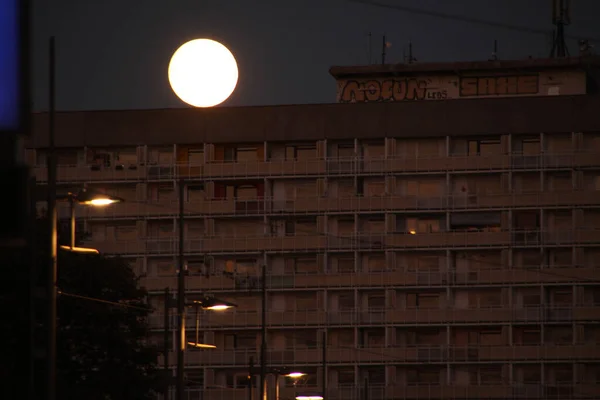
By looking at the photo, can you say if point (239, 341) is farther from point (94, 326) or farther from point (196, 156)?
point (94, 326)

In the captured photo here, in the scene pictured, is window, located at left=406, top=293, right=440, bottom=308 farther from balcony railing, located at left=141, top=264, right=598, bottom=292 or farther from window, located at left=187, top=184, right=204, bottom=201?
window, located at left=187, top=184, right=204, bottom=201

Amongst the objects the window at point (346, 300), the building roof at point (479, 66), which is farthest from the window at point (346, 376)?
the building roof at point (479, 66)

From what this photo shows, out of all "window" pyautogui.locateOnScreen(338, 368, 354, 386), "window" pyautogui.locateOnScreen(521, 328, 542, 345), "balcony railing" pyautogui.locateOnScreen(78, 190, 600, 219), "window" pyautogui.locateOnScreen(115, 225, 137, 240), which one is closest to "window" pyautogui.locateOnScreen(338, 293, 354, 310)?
"window" pyautogui.locateOnScreen(338, 368, 354, 386)

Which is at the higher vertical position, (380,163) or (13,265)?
(380,163)

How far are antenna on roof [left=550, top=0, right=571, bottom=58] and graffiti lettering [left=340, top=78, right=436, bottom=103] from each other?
8494mm

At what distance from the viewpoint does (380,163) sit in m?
96.8

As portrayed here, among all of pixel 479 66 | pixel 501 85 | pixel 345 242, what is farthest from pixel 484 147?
pixel 345 242

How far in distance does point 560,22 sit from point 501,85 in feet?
18.3

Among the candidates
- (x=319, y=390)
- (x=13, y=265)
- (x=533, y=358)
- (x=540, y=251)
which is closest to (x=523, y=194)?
(x=540, y=251)

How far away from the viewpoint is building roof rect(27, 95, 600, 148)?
3772 inches

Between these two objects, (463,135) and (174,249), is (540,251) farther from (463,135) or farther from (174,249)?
(174,249)

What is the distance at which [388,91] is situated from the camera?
104 meters

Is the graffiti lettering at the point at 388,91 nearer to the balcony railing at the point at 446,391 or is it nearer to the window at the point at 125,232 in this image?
the window at the point at 125,232

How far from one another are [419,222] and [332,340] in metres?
8.42
